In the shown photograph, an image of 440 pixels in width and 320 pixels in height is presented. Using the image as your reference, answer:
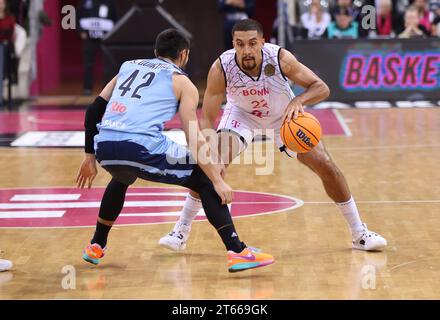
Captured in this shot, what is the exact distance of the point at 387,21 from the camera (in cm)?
1953

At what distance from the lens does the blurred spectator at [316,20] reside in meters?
19.3

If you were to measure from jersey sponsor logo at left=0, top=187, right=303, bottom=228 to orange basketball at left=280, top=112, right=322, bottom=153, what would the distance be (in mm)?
1921

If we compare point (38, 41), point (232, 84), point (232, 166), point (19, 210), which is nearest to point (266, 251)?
point (232, 84)

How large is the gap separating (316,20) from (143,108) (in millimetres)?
12387

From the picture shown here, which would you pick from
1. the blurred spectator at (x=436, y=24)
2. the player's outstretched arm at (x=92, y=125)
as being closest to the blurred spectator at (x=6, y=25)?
the blurred spectator at (x=436, y=24)

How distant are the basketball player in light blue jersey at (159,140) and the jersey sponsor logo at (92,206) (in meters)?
2.07

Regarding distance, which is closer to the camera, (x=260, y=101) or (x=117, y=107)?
(x=117, y=107)

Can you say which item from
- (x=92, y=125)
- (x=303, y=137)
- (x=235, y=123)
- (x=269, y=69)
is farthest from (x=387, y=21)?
(x=92, y=125)

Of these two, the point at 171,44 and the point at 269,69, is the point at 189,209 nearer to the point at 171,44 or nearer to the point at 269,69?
the point at 269,69

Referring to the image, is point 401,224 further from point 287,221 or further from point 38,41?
point 38,41

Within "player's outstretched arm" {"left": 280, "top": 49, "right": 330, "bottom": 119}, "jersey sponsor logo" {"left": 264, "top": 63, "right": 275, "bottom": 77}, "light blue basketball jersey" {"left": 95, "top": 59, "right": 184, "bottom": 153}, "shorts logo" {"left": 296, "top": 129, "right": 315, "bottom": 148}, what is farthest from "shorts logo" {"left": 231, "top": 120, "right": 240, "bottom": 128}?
"light blue basketball jersey" {"left": 95, "top": 59, "right": 184, "bottom": 153}

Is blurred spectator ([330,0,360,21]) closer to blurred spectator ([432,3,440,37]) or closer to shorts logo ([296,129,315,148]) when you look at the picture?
blurred spectator ([432,3,440,37])

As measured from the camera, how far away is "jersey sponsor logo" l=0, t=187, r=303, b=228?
964 centimetres
